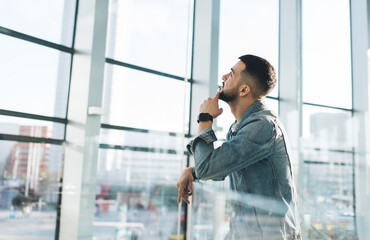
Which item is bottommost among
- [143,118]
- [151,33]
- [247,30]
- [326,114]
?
[143,118]

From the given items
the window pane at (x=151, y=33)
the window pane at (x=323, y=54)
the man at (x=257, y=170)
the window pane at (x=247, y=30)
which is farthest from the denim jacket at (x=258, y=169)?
the window pane at (x=323, y=54)

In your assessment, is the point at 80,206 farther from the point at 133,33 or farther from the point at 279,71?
the point at 279,71

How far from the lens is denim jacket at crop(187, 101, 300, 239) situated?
1.08 meters

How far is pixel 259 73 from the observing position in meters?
1.29

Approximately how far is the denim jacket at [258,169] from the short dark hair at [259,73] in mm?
161

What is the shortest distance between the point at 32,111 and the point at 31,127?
0.15m

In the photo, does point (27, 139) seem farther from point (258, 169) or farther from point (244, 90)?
point (258, 169)

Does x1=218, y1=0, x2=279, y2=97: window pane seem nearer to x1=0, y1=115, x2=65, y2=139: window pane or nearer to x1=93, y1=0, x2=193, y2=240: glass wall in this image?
x1=93, y1=0, x2=193, y2=240: glass wall

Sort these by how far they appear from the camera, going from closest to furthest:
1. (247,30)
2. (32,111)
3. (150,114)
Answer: (32,111)
(150,114)
(247,30)

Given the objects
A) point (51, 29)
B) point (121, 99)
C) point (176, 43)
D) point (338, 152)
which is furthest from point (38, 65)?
point (338, 152)

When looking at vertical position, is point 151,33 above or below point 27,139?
above

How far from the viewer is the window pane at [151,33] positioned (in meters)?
3.75

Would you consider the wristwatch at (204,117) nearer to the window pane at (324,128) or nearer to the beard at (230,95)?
the beard at (230,95)

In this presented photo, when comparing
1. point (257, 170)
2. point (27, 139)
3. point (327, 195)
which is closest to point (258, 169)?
point (257, 170)
